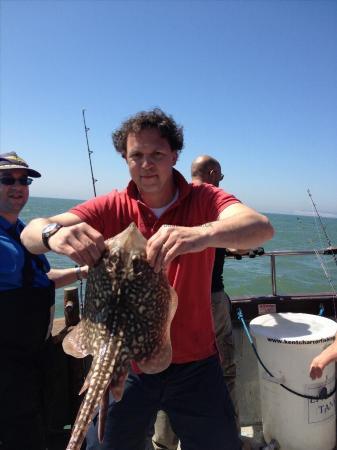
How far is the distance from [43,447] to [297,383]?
8.80ft

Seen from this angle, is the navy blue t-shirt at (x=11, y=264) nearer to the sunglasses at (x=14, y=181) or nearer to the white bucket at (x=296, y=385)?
the sunglasses at (x=14, y=181)

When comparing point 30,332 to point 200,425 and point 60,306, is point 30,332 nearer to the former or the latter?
point 200,425

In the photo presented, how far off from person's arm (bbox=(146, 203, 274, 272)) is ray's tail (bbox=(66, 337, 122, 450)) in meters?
0.53

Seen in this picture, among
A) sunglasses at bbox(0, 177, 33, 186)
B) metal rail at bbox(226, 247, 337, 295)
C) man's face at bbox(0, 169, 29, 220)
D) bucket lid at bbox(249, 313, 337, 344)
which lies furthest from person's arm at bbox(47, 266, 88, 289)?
metal rail at bbox(226, 247, 337, 295)

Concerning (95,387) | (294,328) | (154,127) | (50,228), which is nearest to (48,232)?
(50,228)

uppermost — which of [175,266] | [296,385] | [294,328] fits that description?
[175,266]

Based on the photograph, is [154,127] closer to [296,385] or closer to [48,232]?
[48,232]

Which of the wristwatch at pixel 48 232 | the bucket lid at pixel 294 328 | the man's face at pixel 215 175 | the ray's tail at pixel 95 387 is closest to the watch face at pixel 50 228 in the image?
the wristwatch at pixel 48 232

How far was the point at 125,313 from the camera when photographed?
2.06m

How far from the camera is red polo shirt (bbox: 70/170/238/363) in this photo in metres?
2.72

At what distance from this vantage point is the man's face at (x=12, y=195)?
4.05 meters

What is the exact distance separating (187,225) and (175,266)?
34 centimetres

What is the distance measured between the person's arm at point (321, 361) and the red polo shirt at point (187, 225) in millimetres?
1391

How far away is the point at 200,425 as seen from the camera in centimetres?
262
